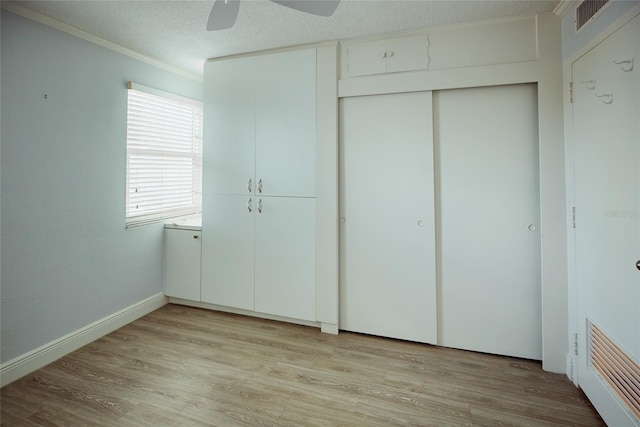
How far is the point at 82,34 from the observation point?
2348 millimetres

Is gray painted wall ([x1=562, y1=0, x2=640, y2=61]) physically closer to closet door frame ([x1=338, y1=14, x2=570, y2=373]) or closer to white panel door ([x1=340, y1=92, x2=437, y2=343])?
closet door frame ([x1=338, y1=14, x2=570, y2=373])

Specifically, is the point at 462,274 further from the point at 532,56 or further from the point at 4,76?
the point at 4,76

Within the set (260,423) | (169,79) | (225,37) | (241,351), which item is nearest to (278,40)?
(225,37)

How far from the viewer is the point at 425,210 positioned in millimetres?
2348

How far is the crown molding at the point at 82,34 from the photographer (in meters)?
1.97

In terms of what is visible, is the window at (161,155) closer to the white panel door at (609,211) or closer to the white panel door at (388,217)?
the white panel door at (388,217)

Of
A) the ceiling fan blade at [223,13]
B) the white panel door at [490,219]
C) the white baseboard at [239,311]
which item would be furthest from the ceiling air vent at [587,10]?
the white baseboard at [239,311]

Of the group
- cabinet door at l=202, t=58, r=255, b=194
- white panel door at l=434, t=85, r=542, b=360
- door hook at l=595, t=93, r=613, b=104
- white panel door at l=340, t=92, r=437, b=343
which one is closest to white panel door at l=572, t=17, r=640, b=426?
door hook at l=595, t=93, r=613, b=104

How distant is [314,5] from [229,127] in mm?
1749

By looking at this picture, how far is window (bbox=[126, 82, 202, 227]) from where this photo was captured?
9.20 feet

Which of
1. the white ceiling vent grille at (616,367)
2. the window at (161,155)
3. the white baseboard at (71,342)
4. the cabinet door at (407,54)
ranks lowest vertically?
the white baseboard at (71,342)

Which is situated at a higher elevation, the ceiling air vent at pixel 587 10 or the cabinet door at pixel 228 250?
the ceiling air vent at pixel 587 10

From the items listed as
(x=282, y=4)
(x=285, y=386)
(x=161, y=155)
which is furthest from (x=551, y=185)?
(x=161, y=155)

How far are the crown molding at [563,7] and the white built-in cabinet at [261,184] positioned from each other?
1.65 metres
